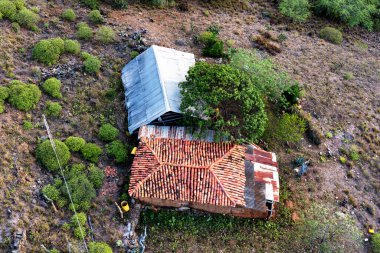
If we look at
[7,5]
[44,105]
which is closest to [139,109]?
[44,105]

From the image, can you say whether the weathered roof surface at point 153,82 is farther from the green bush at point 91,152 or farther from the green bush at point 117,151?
the green bush at point 91,152

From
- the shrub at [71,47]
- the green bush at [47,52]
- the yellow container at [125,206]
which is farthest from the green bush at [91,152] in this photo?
the shrub at [71,47]

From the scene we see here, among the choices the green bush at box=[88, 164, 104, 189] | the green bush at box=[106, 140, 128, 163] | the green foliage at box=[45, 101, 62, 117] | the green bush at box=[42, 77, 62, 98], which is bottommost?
the green bush at box=[88, 164, 104, 189]

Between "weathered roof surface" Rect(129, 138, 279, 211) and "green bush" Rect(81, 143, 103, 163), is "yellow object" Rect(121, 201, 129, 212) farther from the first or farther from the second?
"green bush" Rect(81, 143, 103, 163)

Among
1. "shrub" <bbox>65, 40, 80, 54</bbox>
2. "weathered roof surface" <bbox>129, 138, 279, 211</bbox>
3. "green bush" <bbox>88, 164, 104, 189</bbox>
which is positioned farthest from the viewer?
"shrub" <bbox>65, 40, 80, 54</bbox>

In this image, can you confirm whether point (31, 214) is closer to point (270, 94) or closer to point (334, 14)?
point (270, 94)

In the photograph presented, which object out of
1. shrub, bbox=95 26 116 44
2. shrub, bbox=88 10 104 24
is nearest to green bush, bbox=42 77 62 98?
shrub, bbox=95 26 116 44

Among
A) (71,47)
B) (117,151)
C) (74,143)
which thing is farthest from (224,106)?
(71,47)
